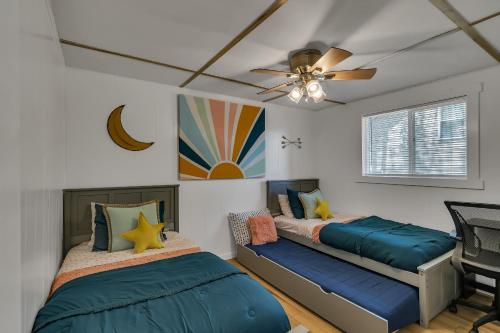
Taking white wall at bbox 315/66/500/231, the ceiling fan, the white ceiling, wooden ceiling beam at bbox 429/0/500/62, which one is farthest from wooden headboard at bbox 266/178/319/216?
wooden ceiling beam at bbox 429/0/500/62

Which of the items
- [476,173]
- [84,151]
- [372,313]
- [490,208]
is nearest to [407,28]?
[490,208]

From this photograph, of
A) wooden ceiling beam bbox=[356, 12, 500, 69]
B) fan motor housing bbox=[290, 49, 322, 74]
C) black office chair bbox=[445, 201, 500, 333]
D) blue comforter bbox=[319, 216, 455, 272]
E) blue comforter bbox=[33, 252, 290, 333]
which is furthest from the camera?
blue comforter bbox=[319, 216, 455, 272]

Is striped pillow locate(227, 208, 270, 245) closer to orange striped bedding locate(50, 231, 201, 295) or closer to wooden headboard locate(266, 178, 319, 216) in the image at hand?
wooden headboard locate(266, 178, 319, 216)

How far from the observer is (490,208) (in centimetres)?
191

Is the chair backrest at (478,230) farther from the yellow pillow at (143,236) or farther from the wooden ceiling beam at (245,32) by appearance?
the yellow pillow at (143,236)

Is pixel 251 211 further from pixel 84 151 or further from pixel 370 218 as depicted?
pixel 84 151

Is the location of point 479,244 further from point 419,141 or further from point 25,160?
point 25,160

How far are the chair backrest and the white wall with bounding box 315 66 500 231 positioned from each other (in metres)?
0.77

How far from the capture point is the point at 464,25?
177 cm

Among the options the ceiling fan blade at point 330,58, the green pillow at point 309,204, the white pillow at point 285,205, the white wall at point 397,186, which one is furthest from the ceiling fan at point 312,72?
the white pillow at point 285,205

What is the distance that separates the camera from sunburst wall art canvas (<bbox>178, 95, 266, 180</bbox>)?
3.16 metres

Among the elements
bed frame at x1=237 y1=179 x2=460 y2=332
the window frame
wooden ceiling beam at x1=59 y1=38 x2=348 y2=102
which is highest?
wooden ceiling beam at x1=59 y1=38 x2=348 y2=102

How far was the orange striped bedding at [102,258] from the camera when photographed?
6.07ft

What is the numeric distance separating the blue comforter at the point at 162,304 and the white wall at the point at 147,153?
1.28 m
